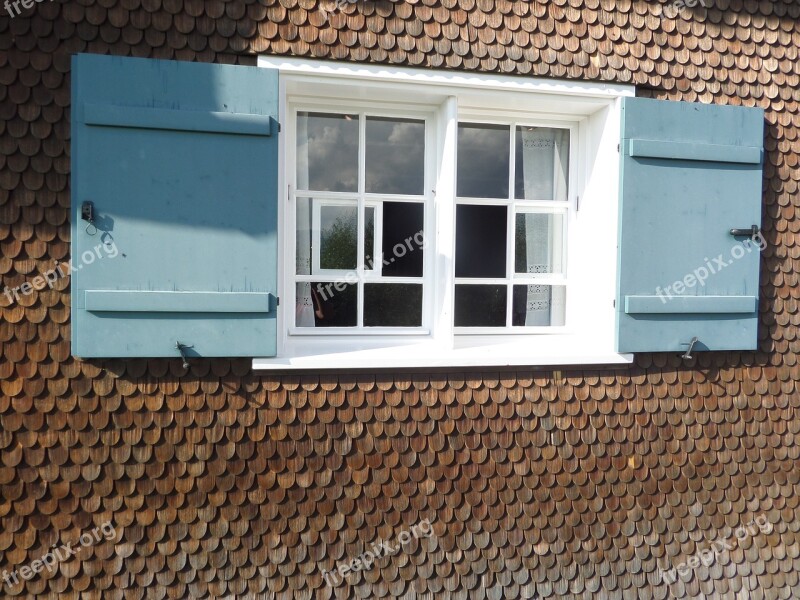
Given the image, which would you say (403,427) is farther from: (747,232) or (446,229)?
(747,232)

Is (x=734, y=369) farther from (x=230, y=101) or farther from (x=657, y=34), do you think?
(x=230, y=101)

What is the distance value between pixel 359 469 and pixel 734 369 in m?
1.95

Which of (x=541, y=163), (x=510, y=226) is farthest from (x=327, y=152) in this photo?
(x=541, y=163)

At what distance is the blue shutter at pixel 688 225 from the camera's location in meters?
2.78

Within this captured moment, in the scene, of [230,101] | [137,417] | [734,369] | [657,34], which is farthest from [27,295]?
[734,369]

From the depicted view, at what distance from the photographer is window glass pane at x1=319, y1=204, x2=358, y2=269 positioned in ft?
9.18

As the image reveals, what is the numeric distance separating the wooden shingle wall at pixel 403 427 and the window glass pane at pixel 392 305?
0.34m

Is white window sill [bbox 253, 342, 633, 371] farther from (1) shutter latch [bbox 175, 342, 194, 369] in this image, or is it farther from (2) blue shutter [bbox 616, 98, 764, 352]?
(1) shutter latch [bbox 175, 342, 194, 369]

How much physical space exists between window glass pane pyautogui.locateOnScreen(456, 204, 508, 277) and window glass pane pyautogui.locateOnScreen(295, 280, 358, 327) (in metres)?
0.56

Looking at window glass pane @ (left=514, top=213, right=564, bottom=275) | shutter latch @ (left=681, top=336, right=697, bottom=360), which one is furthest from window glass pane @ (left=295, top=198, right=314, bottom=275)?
shutter latch @ (left=681, top=336, right=697, bottom=360)

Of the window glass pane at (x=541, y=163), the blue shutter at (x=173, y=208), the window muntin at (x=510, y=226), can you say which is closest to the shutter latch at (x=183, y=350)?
the blue shutter at (x=173, y=208)

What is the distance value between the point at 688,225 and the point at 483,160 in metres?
1.04

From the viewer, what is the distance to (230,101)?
2.45m

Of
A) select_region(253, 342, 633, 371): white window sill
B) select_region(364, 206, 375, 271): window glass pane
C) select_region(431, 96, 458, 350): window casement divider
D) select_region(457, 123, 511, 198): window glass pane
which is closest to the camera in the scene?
select_region(253, 342, 633, 371): white window sill
